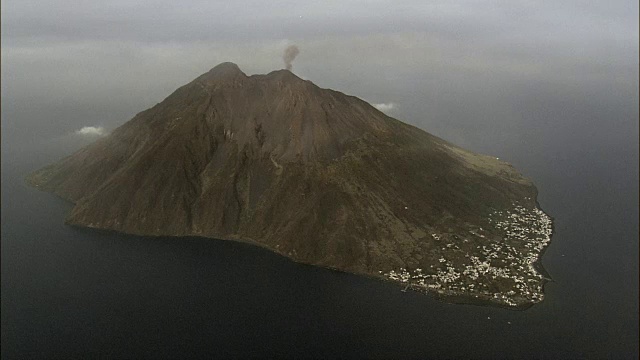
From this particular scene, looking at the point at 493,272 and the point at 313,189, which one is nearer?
the point at 493,272

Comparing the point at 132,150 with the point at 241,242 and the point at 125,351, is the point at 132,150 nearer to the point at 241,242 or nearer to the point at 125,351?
the point at 241,242

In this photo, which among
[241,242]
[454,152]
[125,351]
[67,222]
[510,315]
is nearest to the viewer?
[125,351]

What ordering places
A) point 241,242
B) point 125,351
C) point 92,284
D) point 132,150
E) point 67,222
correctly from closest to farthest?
point 125,351 → point 92,284 → point 241,242 → point 67,222 → point 132,150

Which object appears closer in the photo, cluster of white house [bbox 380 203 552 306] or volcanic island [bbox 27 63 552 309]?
cluster of white house [bbox 380 203 552 306]

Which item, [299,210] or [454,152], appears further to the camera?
[454,152]

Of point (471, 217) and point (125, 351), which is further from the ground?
point (471, 217)

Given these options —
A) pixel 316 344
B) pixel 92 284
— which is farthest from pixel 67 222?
pixel 316 344

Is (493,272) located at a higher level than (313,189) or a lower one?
lower
